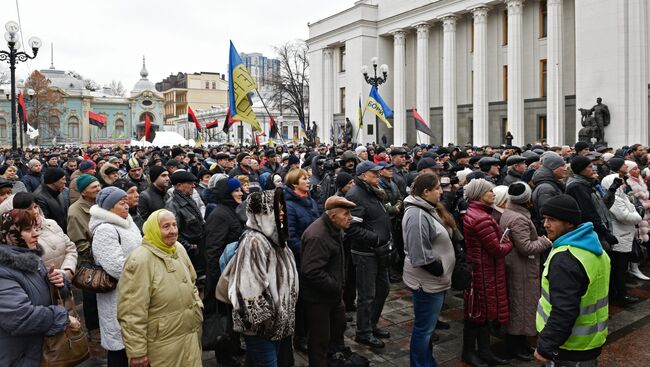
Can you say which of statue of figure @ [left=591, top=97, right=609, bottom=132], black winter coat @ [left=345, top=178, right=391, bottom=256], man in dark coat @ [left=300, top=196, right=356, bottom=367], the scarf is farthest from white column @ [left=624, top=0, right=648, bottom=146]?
the scarf

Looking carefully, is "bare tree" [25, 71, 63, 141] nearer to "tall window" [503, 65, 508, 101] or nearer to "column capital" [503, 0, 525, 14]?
"tall window" [503, 65, 508, 101]

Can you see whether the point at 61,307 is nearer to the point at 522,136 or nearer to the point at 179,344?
the point at 179,344

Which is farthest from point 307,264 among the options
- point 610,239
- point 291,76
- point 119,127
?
point 119,127

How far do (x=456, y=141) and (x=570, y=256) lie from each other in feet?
103

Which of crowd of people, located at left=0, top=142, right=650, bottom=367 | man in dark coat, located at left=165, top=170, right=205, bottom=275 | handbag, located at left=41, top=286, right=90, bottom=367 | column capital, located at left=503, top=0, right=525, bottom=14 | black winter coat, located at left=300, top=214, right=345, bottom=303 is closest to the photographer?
crowd of people, located at left=0, top=142, right=650, bottom=367

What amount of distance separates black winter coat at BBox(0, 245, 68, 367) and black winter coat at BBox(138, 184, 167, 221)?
301 cm

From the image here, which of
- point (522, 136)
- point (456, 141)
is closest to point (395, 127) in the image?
point (456, 141)

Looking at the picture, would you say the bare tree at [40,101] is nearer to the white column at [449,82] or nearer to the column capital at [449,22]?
the white column at [449,82]

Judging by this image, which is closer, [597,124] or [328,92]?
[597,124]

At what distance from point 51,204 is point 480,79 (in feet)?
91.8

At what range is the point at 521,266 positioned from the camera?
5172 millimetres

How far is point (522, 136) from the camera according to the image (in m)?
28.9

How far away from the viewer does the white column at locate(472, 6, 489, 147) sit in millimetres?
29969

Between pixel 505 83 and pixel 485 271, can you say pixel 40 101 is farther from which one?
pixel 485 271
